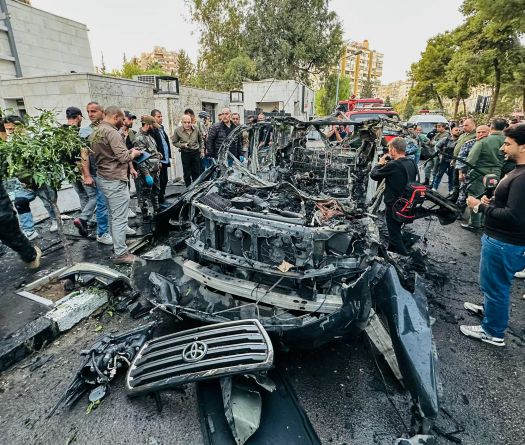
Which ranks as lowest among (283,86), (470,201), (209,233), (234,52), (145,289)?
(145,289)

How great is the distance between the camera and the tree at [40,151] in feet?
9.07

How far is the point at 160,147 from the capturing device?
5.44 meters

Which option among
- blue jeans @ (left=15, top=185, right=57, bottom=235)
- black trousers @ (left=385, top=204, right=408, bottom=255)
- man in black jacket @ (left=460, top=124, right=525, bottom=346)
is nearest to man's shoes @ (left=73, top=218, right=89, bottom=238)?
blue jeans @ (left=15, top=185, right=57, bottom=235)

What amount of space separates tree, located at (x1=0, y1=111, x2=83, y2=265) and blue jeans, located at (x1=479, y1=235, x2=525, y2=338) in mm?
4057

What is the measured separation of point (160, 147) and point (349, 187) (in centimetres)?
347

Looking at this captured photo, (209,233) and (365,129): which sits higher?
(365,129)

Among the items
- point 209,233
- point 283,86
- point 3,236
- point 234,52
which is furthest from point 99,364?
point 234,52

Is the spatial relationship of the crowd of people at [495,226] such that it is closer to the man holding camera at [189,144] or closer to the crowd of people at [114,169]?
the crowd of people at [114,169]

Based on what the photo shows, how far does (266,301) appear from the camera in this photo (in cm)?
228

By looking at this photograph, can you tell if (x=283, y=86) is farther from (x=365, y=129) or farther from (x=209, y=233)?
(x=209, y=233)

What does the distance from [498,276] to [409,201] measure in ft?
4.05

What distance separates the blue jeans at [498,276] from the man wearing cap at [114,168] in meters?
3.77

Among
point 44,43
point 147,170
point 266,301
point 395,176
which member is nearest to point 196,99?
point 147,170

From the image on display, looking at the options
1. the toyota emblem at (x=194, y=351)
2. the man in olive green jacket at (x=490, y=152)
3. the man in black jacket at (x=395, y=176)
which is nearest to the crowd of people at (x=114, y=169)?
the toyota emblem at (x=194, y=351)
